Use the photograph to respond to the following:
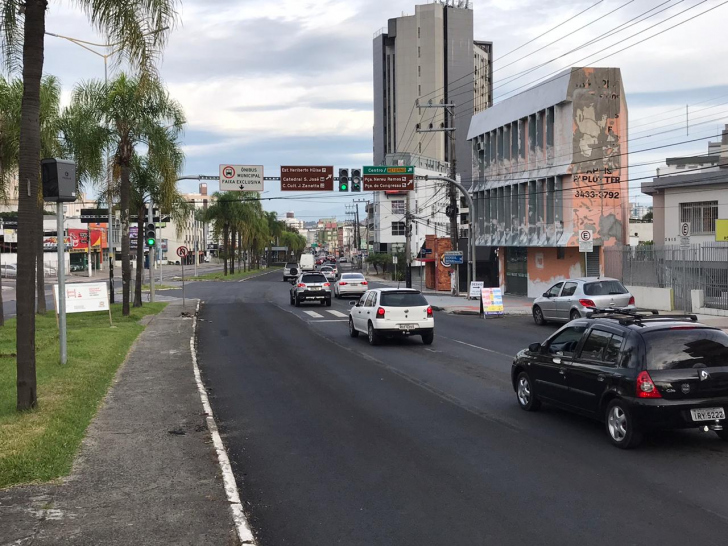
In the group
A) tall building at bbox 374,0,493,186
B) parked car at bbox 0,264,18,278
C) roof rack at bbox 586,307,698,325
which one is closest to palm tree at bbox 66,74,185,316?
roof rack at bbox 586,307,698,325

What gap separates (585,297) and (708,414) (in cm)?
1654

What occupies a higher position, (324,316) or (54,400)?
(54,400)

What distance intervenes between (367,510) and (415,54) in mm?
121239

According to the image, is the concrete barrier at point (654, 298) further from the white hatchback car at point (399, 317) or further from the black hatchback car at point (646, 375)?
the black hatchback car at point (646, 375)

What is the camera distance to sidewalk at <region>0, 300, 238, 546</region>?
623cm

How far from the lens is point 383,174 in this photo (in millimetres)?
39219

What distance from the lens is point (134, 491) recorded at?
7.43 metres

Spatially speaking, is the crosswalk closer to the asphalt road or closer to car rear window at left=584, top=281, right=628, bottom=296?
car rear window at left=584, top=281, right=628, bottom=296

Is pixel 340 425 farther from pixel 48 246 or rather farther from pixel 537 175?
pixel 48 246

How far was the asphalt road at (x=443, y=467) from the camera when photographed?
6.40 meters

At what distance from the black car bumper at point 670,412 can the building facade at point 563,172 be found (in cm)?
2947

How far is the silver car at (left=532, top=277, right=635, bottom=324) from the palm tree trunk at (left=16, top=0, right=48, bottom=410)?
17526 mm

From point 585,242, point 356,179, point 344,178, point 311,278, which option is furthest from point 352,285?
point 585,242

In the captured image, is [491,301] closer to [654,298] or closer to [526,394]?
[654,298]
